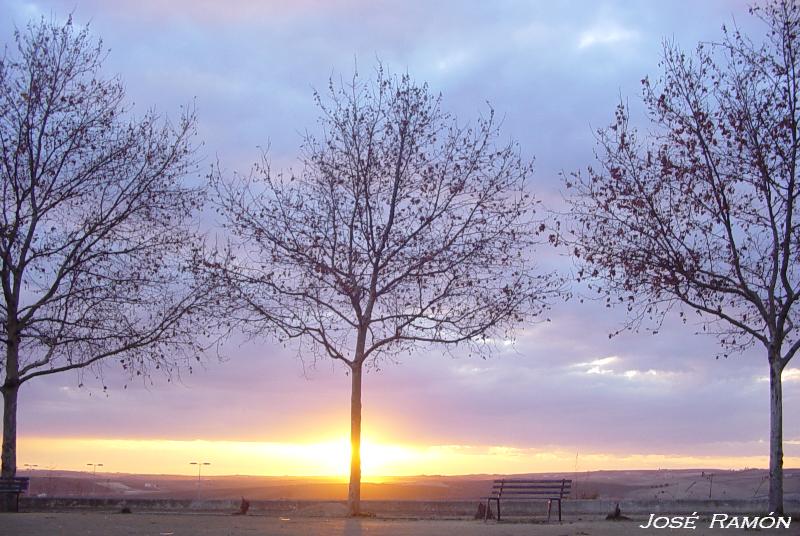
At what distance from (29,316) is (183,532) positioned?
38.5 feet

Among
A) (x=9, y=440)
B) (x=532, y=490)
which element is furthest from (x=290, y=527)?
(x=9, y=440)

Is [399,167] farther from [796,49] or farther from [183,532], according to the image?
[183,532]

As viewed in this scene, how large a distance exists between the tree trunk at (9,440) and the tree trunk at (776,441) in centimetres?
1915

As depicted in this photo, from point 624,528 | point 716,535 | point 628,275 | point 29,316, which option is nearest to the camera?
point 716,535

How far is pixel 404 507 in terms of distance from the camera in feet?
80.9

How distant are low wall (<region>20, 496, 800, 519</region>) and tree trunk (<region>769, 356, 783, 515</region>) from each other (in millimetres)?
1824

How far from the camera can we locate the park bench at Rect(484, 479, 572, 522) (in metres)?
20.6

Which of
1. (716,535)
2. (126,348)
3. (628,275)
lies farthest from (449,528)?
(126,348)

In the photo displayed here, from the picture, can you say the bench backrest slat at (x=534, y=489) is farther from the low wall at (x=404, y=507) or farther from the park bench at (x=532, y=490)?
the low wall at (x=404, y=507)

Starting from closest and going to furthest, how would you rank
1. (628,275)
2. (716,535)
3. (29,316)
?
(716,535), (628,275), (29,316)

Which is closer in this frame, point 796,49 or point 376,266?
point 796,49

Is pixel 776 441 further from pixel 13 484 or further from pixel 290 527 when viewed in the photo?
pixel 13 484

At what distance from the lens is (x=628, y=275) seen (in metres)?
21.5

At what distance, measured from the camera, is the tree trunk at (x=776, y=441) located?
18.9 m
